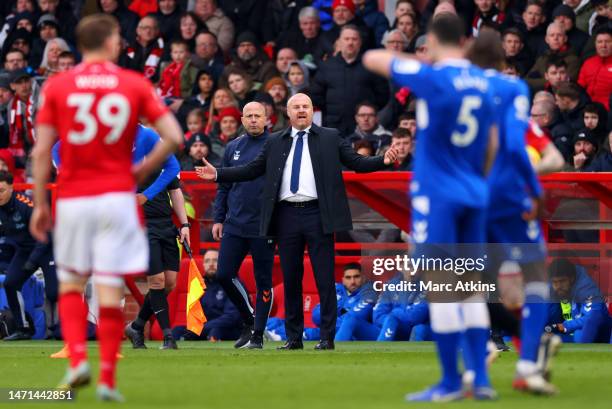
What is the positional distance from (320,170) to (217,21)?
336 inches

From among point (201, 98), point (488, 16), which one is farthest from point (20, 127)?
point (488, 16)

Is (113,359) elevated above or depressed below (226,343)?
above

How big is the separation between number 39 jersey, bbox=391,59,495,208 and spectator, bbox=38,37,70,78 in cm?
1426

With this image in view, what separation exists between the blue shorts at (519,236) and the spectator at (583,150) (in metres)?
7.60

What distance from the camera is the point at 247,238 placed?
14648mm

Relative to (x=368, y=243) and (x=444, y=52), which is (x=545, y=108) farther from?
(x=444, y=52)

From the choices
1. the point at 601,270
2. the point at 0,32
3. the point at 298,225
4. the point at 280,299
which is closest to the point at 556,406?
the point at 298,225

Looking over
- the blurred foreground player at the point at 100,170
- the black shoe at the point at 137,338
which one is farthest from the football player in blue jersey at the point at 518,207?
the black shoe at the point at 137,338

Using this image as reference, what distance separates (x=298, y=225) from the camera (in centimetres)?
1380

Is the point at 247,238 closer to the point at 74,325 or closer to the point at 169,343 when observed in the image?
the point at 169,343

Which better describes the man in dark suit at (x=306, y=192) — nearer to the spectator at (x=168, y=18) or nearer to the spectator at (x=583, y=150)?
the spectator at (x=583, y=150)

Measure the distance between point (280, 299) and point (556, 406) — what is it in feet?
29.7

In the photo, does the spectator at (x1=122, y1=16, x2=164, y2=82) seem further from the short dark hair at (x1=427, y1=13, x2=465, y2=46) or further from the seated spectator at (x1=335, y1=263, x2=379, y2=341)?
the short dark hair at (x1=427, y1=13, x2=465, y2=46)

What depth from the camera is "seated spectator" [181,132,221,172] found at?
60.5 feet
